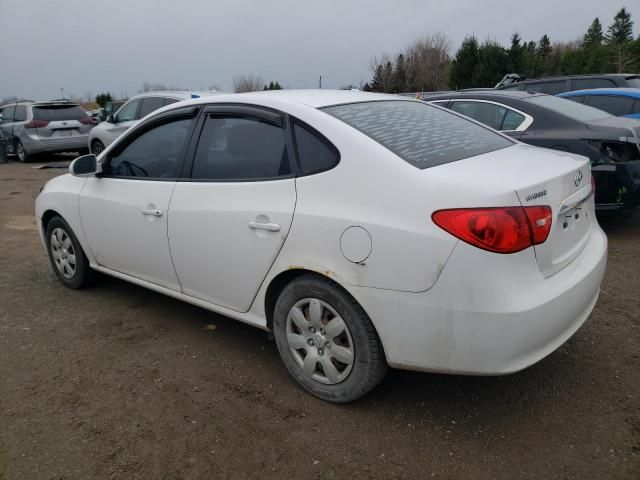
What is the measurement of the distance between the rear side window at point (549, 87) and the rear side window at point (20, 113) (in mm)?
12534

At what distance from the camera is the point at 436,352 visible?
2.34m

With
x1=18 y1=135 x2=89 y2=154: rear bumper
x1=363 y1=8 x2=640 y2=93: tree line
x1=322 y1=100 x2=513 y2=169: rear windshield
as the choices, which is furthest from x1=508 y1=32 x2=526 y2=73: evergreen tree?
x1=322 y1=100 x2=513 y2=169: rear windshield

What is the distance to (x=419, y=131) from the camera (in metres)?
2.92

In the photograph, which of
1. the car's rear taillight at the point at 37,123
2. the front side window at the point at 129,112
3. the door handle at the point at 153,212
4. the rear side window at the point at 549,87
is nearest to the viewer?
the door handle at the point at 153,212

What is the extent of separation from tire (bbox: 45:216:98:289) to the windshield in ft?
16.3

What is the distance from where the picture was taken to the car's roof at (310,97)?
9.82 ft

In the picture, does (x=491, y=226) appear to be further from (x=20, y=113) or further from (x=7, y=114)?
(x=7, y=114)

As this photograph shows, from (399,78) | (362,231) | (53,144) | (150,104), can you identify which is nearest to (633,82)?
(150,104)

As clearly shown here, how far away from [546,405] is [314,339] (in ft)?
4.09

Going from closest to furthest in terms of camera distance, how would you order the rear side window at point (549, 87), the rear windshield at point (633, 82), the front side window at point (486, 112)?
1. the front side window at point (486, 112)
2. the rear windshield at point (633, 82)
3. the rear side window at point (549, 87)

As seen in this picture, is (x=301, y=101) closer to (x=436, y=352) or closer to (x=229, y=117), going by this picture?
(x=229, y=117)

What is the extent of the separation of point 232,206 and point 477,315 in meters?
1.45

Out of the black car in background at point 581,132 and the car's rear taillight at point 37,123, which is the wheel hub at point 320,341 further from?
the car's rear taillight at point 37,123

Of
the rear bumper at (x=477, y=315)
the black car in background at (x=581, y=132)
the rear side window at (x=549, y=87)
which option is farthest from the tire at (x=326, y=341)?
the rear side window at (x=549, y=87)
